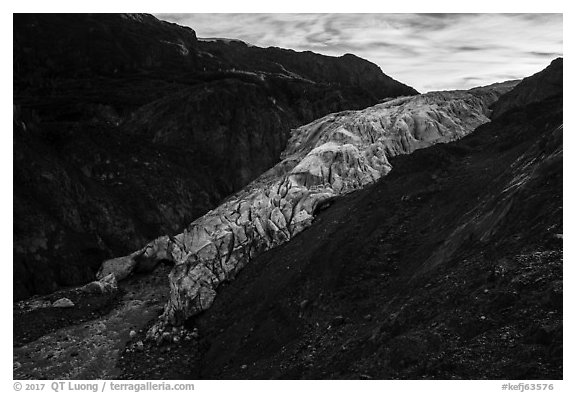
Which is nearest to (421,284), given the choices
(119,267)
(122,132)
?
(119,267)

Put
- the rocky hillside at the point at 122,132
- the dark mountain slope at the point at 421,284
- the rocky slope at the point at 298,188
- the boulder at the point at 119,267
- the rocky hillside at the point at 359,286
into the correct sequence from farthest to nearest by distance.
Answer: the rocky hillside at the point at 122,132 < the boulder at the point at 119,267 < the rocky slope at the point at 298,188 < the rocky hillside at the point at 359,286 < the dark mountain slope at the point at 421,284

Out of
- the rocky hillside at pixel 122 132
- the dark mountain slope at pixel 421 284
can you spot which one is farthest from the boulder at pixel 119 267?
the dark mountain slope at pixel 421 284

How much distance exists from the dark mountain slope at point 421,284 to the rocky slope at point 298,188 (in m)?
1.97

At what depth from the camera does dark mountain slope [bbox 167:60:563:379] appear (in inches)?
462

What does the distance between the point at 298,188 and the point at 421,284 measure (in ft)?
61.4

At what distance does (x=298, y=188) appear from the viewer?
110 ft

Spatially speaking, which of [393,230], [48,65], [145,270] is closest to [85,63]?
[48,65]

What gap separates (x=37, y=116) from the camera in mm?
51719

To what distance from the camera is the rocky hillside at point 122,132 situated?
3519 centimetres

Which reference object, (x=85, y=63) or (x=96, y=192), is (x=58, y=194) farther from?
(x=85, y=63)

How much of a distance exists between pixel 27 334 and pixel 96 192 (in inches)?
666

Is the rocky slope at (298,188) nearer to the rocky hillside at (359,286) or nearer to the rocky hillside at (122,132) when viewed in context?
the rocky hillside at (359,286)

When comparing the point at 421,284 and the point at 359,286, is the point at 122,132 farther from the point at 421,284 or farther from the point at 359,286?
the point at 421,284

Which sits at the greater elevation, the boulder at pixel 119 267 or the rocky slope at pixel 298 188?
the rocky slope at pixel 298 188
